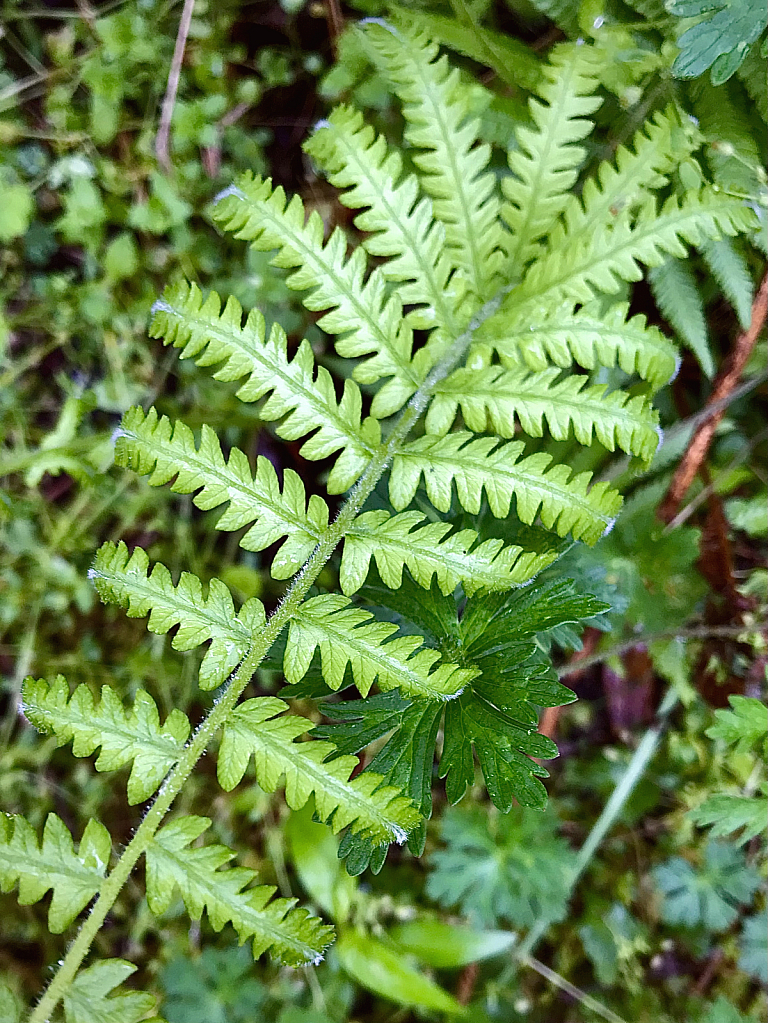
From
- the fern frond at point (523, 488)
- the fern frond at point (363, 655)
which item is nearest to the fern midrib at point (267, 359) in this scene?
the fern frond at point (523, 488)

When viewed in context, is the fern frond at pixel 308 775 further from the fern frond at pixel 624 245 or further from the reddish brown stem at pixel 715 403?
the reddish brown stem at pixel 715 403

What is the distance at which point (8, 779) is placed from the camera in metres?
2.52

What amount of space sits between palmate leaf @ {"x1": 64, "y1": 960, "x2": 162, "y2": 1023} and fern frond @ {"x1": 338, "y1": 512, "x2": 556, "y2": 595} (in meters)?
0.91

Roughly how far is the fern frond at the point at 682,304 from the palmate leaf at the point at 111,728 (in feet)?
4.93

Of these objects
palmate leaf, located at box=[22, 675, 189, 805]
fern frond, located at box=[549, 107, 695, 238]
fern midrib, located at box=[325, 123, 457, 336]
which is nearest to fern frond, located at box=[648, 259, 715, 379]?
fern frond, located at box=[549, 107, 695, 238]

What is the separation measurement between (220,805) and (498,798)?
1471 mm

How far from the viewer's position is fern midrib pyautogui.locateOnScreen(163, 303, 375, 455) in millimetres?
1461

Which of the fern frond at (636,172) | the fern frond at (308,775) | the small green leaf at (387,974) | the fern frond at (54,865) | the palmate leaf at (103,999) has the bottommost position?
the small green leaf at (387,974)

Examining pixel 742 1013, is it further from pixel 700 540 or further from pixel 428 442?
pixel 428 442

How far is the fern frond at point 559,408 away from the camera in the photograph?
56.6 inches

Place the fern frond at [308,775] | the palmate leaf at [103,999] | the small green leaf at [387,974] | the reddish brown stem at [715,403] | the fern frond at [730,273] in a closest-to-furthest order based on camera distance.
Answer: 1. the fern frond at [308,775]
2. the palmate leaf at [103,999]
3. the fern frond at [730,273]
4. the reddish brown stem at [715,403]
5. the small green leaf at [387,974]

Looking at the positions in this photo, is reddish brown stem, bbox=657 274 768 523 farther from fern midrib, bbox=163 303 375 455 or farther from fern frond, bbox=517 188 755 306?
fern midrib, bbox=163 303 375 455

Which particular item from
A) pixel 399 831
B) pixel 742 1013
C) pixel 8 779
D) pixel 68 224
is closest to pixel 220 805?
pixel 8 779

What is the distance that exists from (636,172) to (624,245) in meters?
0.18
